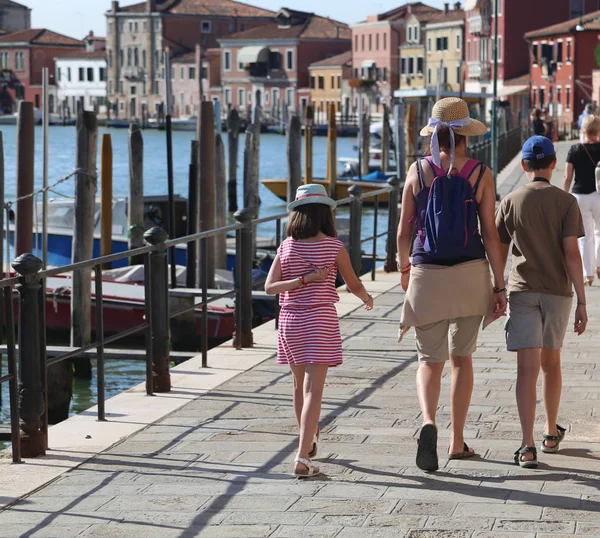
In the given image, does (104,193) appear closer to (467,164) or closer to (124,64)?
(467,164)

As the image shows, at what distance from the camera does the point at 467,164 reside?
595 cm

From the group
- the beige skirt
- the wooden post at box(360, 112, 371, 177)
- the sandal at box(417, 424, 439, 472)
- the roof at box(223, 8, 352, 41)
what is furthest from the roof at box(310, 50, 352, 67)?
the sandal at box(417, 424, 439, 472)

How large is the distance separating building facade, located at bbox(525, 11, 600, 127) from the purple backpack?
6819 centimetres

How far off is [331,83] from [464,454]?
120m

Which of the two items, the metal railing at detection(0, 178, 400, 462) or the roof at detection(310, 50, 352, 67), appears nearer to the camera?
the metal railing at detection(0, 178, 400, 462)

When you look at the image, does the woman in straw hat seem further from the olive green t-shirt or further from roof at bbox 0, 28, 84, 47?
roof at bbox 0, 28, 84, 47

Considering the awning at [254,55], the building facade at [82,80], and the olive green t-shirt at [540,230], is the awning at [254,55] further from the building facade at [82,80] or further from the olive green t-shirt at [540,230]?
the olive green t-shirt at [540,230]

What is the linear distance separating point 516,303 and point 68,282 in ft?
41.2

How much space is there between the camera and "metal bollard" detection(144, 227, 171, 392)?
811 cm

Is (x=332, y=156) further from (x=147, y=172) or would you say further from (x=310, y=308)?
(x=147, y=172)

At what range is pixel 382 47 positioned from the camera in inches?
4729

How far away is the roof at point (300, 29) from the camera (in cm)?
12938

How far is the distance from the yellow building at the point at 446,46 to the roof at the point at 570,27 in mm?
20454

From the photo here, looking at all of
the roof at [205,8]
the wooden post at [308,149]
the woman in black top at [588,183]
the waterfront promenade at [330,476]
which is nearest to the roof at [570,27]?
the wooden post at [308,149]
